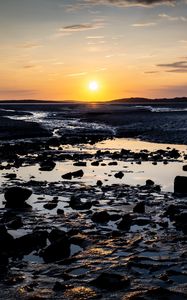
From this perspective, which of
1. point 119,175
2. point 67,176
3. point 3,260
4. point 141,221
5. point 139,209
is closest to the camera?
point 3,260

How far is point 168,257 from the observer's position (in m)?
11.9

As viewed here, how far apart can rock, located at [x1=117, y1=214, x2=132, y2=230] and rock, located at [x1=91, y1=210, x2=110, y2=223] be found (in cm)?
69

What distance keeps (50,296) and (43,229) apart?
488 cm

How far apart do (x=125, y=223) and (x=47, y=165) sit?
593 inches

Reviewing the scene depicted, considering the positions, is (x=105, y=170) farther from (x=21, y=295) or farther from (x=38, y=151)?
(x=21, y=295)

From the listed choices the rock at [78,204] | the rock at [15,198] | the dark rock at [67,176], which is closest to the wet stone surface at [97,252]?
the rock at [78,204]

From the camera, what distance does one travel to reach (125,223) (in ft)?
48.3

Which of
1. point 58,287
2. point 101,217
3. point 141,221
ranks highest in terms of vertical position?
point 101,217

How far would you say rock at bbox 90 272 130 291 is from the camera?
998 cm

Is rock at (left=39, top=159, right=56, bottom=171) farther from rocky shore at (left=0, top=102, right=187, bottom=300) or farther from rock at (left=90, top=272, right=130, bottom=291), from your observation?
rock at (left=90, top=272, right=130, bottom=291)

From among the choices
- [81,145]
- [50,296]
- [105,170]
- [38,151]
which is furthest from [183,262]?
[81,145]

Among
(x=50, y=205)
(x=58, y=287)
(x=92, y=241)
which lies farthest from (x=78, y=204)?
(x=58, y=287)

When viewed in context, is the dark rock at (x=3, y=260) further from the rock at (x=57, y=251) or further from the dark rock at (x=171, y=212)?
the dark rock at (x=171, y=212)

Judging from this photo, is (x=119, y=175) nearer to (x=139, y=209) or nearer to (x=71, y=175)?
(x=71, y=175)
